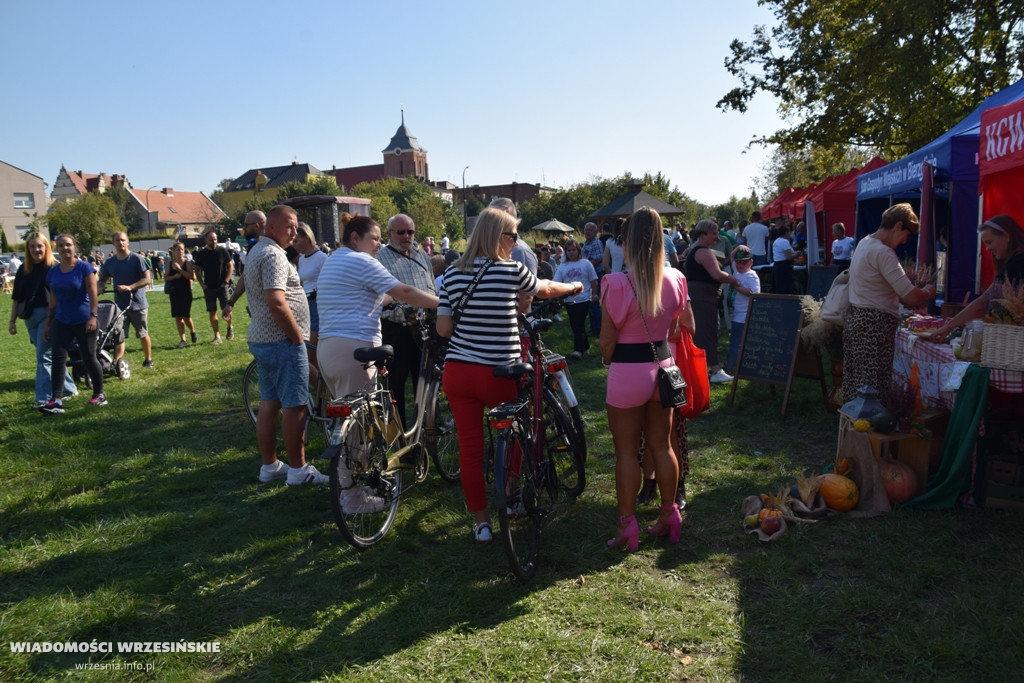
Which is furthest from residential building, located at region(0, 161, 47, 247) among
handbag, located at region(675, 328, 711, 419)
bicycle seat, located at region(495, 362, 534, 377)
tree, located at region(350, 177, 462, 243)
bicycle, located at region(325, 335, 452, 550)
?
handbag, located at region(675, 328, 711, 419)

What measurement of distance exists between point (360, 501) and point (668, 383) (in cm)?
194

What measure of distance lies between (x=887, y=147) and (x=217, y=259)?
17.3 m

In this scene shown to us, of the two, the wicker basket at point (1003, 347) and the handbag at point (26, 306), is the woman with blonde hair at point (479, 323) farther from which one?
the handbag at point (26, 306)


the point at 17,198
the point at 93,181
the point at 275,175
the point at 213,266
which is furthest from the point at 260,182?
the point at 213,266

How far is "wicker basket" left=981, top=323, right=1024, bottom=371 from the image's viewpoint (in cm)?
383

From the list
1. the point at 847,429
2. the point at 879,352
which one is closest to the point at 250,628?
the point at 847,429

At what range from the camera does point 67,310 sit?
746cm

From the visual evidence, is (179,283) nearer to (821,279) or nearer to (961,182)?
(821,279)

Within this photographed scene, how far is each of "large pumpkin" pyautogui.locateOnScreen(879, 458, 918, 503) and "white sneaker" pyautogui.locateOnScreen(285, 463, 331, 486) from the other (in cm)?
385

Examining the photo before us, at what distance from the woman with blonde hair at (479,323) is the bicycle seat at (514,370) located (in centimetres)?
7

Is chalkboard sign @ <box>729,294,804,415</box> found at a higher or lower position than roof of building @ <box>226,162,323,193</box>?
lower

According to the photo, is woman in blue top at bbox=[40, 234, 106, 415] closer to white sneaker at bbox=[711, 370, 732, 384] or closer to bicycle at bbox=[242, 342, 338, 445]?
bicycle at bbox=[242, 342, 338, 445]

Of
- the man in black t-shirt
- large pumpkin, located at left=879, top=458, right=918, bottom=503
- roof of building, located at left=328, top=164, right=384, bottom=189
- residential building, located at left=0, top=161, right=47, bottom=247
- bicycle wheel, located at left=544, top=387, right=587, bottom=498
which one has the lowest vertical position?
large pumpkin, located at left=879, top=458, right=918, bottom=503

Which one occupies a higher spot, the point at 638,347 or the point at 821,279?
the point at 821,279
